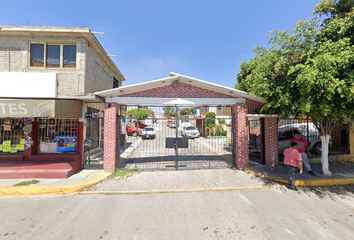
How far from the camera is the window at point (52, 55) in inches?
261

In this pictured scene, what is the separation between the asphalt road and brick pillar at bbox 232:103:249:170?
219cm

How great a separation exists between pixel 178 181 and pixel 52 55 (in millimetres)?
7551

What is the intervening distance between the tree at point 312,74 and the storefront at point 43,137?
777 centimetres

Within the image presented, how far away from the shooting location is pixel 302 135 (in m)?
8.60

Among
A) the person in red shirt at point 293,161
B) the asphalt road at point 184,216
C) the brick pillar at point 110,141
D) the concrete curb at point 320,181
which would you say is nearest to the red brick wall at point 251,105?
the person in red shirt at point 293,161

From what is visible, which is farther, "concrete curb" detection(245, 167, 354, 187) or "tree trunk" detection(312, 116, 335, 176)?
"tree trunk" detection(312, 116, 335, 176)

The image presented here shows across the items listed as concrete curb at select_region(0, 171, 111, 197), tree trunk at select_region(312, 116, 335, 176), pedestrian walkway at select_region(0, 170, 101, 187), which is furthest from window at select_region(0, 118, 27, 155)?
Result: tree trunk at select_region(312, 116, 335, 176)

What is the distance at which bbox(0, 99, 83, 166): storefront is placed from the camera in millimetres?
6652

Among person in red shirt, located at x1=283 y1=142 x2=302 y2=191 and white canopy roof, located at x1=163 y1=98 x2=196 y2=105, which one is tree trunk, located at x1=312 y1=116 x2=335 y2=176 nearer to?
person in red shirt, located at x1=283 y1=142 x2=302 y2=191

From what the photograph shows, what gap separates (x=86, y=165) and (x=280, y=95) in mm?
8492

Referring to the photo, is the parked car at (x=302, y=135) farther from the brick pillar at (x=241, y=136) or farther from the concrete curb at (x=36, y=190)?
the concrete curb at (x=36, y=190)

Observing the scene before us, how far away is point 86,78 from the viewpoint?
Answer: 678 centimetres

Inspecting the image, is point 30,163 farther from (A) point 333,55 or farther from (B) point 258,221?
(A) point 333,55

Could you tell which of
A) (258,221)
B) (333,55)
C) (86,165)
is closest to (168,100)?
(86,165)
